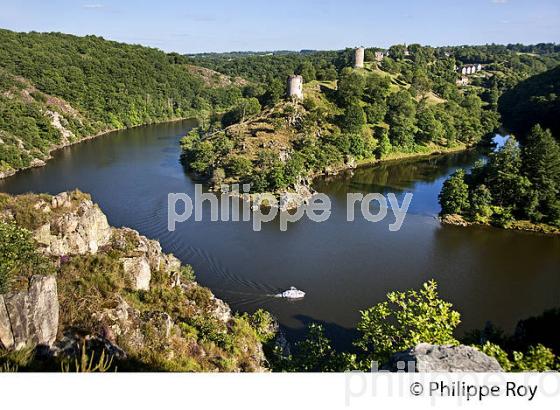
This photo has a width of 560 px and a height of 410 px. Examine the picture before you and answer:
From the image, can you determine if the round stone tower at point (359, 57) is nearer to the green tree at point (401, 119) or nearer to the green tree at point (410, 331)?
the green tree at point (401, 119)

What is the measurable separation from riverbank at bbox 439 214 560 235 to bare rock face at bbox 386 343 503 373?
28.4m

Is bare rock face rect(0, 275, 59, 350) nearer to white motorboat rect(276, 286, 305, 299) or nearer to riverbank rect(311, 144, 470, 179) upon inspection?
white motorboat rect(276, 286, 305, 299)

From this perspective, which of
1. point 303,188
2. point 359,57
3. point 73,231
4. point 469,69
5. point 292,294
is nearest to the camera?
point 73,231

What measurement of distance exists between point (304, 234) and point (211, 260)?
23.9 ft

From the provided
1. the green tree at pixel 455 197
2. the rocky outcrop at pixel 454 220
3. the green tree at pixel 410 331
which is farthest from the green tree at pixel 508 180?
the green tree at pixel 410 331

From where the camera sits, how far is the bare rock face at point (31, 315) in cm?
795

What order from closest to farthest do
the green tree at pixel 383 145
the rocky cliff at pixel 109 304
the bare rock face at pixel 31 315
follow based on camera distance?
the bare rock face at pixel 31 315, the rocky cliff at pixel 109 304, the green tree at pixel 383 145

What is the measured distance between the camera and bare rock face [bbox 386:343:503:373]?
15.8 feet

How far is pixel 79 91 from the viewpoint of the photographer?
68.0m

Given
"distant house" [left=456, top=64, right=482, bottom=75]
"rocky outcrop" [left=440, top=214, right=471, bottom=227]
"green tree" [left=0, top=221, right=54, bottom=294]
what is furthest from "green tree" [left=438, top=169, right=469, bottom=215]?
"distant house" [left=456, top=64, right=482, bottom=75]

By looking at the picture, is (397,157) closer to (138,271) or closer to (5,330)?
(138,271)

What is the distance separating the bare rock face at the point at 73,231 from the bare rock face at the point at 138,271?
146 cm

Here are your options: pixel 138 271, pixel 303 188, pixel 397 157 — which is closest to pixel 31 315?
pixel 138 271

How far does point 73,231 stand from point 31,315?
705cm
